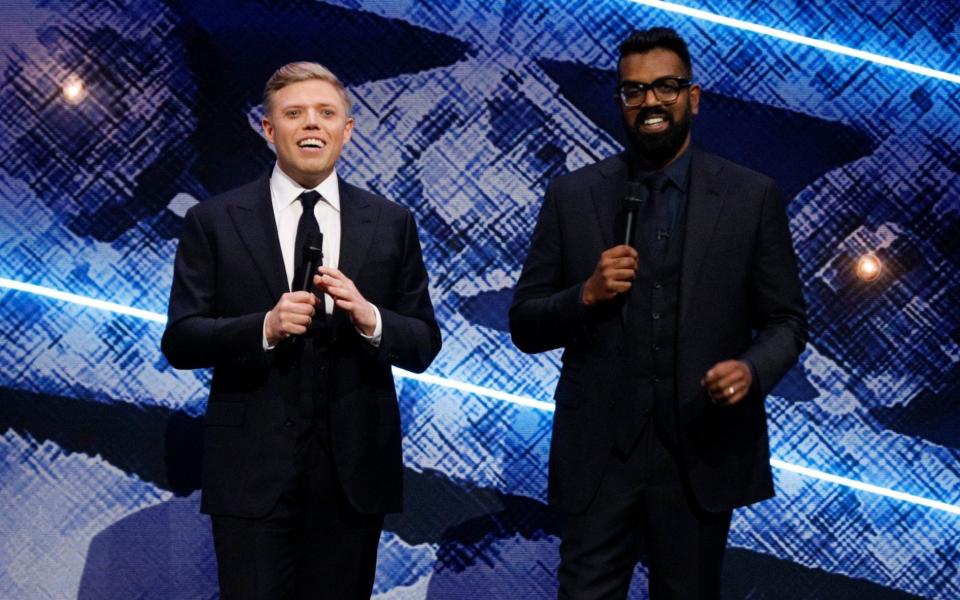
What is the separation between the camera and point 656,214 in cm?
253

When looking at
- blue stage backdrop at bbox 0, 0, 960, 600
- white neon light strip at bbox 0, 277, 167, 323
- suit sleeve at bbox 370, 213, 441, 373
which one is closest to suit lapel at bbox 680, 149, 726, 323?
suit sleeve at bbox 370, 213, 441, 373

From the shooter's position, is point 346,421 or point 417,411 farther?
point 417,411

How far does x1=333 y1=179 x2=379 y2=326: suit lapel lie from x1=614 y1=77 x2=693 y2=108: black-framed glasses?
0.59m

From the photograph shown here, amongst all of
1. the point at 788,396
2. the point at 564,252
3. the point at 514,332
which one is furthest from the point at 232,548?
the point at 788,396

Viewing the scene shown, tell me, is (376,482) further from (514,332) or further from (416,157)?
(416,157)

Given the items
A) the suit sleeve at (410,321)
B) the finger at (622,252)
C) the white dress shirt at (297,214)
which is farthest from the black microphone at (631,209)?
the white dress shirt at (297,214)

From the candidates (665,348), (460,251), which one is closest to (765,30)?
(460,251)

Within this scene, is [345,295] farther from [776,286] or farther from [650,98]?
[776,286]

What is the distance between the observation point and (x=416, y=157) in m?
3.50

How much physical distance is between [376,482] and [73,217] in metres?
1.41

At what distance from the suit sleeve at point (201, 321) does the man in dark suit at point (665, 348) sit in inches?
22.6

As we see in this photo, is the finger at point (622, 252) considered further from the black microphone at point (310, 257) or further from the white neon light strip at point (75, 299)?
the white neon light strip at point (75, 299)

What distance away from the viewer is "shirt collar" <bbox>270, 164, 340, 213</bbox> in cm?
266

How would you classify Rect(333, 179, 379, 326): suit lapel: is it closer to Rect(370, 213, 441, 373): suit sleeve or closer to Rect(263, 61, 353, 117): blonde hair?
Rect(370, 213, 441, 373): suit sleeve
